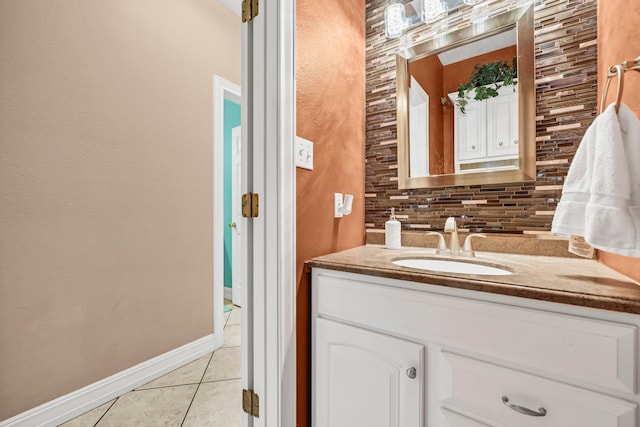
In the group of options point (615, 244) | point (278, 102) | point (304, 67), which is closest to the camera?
point (615, 244)

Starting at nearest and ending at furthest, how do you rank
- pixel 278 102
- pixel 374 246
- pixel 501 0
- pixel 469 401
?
pixel 469 401
pixel 278 102
pixel 501 0
pixel 374 246

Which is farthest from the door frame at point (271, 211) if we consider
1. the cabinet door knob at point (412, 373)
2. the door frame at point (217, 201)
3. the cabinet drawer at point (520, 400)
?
the door frame at point (217, 201)

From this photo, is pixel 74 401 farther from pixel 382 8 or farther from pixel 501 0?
pixel 501 0

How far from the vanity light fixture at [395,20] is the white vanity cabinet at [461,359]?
1.38 metres

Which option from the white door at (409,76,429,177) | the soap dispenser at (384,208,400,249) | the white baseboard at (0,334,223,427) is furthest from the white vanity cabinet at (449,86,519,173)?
the white baseboard at (0,334,223,427)

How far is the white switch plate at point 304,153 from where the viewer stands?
1020 millimetres

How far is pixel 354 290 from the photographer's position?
951 millimetres

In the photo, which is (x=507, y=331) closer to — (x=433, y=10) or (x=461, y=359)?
(x=461, y=359)

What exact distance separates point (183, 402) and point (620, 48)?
235cm

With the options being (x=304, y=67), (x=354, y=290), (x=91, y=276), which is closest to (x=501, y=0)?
(x=304, y=67)

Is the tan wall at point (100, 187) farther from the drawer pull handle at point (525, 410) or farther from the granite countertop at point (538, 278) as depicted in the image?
the drawer pull handle at point (525, 410)

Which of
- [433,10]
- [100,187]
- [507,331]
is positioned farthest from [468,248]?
[100,187]

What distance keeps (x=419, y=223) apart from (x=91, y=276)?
179 centimetres

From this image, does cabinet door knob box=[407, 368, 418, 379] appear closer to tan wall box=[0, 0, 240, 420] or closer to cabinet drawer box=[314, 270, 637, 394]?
cabinet drawer box=[314, 270, 637, 394]
